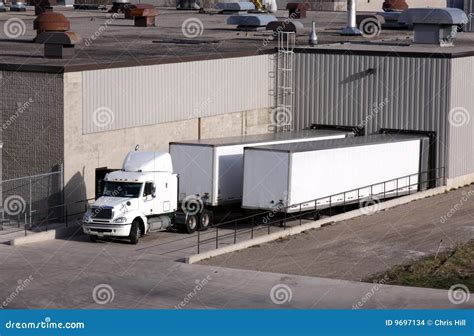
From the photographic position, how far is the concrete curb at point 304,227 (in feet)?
113

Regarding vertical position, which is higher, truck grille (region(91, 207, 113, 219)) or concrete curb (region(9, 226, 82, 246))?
truck grille (region(91, 207, 113, 219))

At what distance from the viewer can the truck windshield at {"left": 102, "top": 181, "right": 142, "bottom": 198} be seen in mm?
36844

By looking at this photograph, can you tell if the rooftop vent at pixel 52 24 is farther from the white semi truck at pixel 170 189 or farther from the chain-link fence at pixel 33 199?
the white semi truck at pixel 170 189

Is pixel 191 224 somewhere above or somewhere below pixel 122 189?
below

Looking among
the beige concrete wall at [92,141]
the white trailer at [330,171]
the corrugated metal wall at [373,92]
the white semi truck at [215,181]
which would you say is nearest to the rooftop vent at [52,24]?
the beige concrete wall at [92,141]

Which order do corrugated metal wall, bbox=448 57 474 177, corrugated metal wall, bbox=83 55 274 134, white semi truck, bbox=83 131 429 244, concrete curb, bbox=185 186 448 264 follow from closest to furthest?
concrete curb, bbox=185 186 448 264 < white semi truck, bbox=83 131 429 244 < corrugated metal wall, bbox=83 55 274 134 < corrugated metal wall, bbox=448 57 474 177

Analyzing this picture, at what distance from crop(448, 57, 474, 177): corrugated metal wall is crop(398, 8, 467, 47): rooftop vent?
575 cm

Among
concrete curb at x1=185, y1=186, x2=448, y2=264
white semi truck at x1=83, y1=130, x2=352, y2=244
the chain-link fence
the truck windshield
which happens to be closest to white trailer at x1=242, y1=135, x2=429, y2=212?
concrete curb at x1=185, y1=186, x2=448, y2=264

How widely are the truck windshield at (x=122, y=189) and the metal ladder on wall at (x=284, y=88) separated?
44.8 ft

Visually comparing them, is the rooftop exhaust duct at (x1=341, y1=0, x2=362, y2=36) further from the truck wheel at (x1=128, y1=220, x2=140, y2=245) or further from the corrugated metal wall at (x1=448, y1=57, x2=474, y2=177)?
the truck wheel at (x1=128, y1=220, x2=140, y2=245)

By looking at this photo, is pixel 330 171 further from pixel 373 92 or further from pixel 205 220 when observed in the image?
pixel 373 92

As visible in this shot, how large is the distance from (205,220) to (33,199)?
18.6ft

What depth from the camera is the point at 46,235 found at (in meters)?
36.7

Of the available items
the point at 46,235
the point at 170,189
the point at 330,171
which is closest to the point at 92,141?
the point at 170,189
